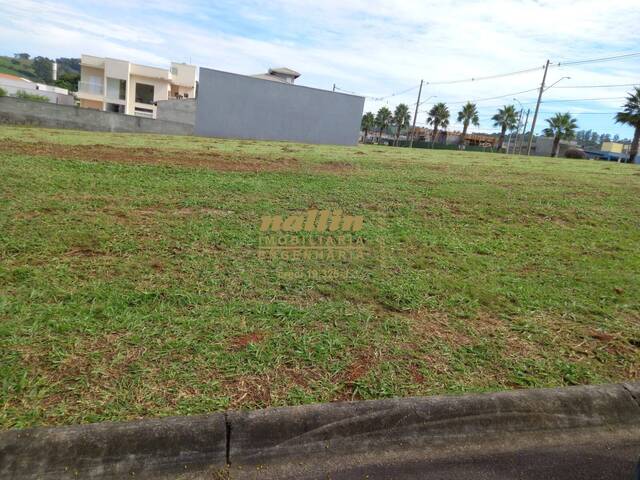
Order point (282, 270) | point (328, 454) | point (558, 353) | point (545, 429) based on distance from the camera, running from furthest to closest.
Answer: point (282, 270)
point (558, 353)
point (545, 429)
point (328, 454)

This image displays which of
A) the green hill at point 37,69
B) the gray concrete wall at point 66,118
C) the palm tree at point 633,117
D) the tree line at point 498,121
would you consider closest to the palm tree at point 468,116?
the tree line at point 498,121

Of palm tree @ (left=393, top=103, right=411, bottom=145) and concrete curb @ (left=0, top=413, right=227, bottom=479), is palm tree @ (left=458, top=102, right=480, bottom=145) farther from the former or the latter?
concrete curb @ (left=0, top=413, right=227, bottom=479)

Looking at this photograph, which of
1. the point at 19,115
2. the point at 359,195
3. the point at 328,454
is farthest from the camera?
the point at 19,115

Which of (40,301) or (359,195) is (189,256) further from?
(359,195)

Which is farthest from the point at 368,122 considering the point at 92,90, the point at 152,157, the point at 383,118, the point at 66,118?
the point at 152,157

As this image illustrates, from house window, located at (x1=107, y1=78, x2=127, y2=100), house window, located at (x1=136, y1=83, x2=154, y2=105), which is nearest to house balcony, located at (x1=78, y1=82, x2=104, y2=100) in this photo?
house window, located at (x1=107, y1=78, x2=127, y2=100)

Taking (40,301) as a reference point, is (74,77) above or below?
above

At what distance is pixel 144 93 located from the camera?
43.2 metres

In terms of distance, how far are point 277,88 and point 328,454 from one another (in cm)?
2708

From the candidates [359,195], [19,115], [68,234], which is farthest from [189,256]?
[19,115]

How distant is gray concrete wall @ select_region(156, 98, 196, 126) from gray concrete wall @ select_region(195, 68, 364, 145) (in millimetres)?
763

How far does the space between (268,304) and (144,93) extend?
45931 mm

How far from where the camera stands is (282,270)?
13.3ft

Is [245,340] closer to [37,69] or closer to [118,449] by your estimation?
[118,449]
